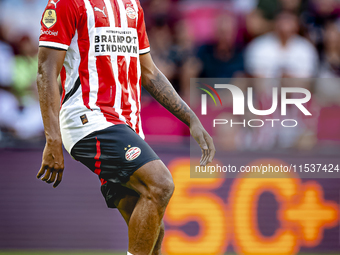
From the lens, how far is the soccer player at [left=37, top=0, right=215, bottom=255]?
299cm

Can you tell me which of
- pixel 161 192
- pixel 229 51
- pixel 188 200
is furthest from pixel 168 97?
pixel 229 51

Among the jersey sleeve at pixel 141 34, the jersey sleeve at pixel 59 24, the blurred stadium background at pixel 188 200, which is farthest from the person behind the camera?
the blurred stadium background at pixel 188 200

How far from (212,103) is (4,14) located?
365 cm

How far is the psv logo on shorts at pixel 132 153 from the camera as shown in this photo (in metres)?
3.01

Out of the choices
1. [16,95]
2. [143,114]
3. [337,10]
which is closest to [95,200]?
[143,114]

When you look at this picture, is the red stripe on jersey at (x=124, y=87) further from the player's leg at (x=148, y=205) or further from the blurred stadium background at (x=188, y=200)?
the blurred stadium background at (x=188, y=200)

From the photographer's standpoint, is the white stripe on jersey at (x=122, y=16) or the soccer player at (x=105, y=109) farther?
the white stripe on jersey at (x=122, y=16)

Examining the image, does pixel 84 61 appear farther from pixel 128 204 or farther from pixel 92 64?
pixel 128 204

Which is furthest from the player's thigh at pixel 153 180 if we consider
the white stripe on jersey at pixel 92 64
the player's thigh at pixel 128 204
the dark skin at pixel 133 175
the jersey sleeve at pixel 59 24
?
the jersey sleeve at pixel 59 24

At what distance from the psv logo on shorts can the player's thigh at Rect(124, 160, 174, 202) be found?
83mm

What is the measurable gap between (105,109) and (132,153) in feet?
1.21

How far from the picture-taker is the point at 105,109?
318cm

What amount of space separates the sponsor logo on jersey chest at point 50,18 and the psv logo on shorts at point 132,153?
93cm

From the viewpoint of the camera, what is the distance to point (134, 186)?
3041 mm
